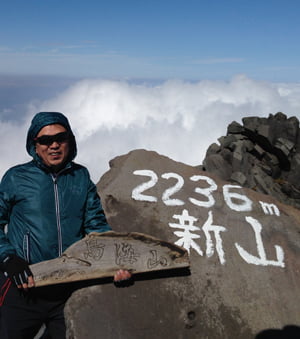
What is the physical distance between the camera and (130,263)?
4320 mm

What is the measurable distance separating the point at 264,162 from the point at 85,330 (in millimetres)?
12669

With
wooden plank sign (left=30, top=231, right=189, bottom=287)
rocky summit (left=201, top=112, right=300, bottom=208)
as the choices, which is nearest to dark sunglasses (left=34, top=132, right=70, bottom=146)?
wooden plank sign (left=30, top=231, right=189, bottom=287)

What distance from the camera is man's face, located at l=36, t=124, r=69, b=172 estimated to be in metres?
3.86

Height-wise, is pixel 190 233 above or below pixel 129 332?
above

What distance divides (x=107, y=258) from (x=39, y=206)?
37.5 inches

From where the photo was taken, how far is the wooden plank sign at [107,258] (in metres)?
3.95

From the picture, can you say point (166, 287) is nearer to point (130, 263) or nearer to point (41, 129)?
point (130, 263)

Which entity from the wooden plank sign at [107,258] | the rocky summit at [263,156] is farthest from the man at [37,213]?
the rocky summit at [263,156]

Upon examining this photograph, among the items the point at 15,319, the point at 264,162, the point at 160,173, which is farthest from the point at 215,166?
the point at 15,319

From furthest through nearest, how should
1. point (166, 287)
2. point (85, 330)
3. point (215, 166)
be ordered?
1. point (215, 166)
2. point (166, 287)
3. point (85, 330)

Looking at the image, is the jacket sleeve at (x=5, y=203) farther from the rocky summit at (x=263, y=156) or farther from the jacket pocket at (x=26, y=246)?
the rocky summit at (x=263, y=156)

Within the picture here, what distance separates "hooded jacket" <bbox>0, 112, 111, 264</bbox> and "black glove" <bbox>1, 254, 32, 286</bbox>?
0.28 ft

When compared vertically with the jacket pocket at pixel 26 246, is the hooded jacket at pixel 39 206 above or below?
above

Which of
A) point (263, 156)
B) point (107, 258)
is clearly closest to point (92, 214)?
point (107, 258)
